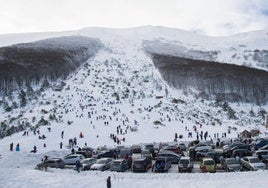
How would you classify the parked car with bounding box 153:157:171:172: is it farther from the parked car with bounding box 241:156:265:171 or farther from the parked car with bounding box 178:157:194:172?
the parked car with bounding box 241:156:265:171

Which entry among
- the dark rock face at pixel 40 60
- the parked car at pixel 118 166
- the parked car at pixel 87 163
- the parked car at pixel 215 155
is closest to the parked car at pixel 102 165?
the parked car at pixel 87 163

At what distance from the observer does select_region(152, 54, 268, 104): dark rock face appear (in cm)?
12512

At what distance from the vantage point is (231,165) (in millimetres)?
25562

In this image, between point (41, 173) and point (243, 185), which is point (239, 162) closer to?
point (243, 185)

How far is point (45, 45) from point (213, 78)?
80149mm

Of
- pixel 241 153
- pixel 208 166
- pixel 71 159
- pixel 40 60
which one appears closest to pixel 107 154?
pixel 71 159

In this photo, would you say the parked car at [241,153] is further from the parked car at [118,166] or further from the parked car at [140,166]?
the parked car at [118,166]

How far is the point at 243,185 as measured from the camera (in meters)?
19.9

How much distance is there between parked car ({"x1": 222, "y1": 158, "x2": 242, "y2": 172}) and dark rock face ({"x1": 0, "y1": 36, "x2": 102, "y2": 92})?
82.5m

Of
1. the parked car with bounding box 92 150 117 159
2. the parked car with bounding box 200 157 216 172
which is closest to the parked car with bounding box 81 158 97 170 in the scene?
the parked car with bounding box 92 150 117 159

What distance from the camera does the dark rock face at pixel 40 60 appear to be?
106 metres

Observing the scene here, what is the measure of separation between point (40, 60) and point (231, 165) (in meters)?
111

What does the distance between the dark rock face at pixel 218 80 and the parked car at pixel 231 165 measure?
9305cm

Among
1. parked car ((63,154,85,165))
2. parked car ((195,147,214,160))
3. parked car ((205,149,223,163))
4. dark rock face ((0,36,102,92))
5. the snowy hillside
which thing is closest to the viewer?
the snowy hillside
